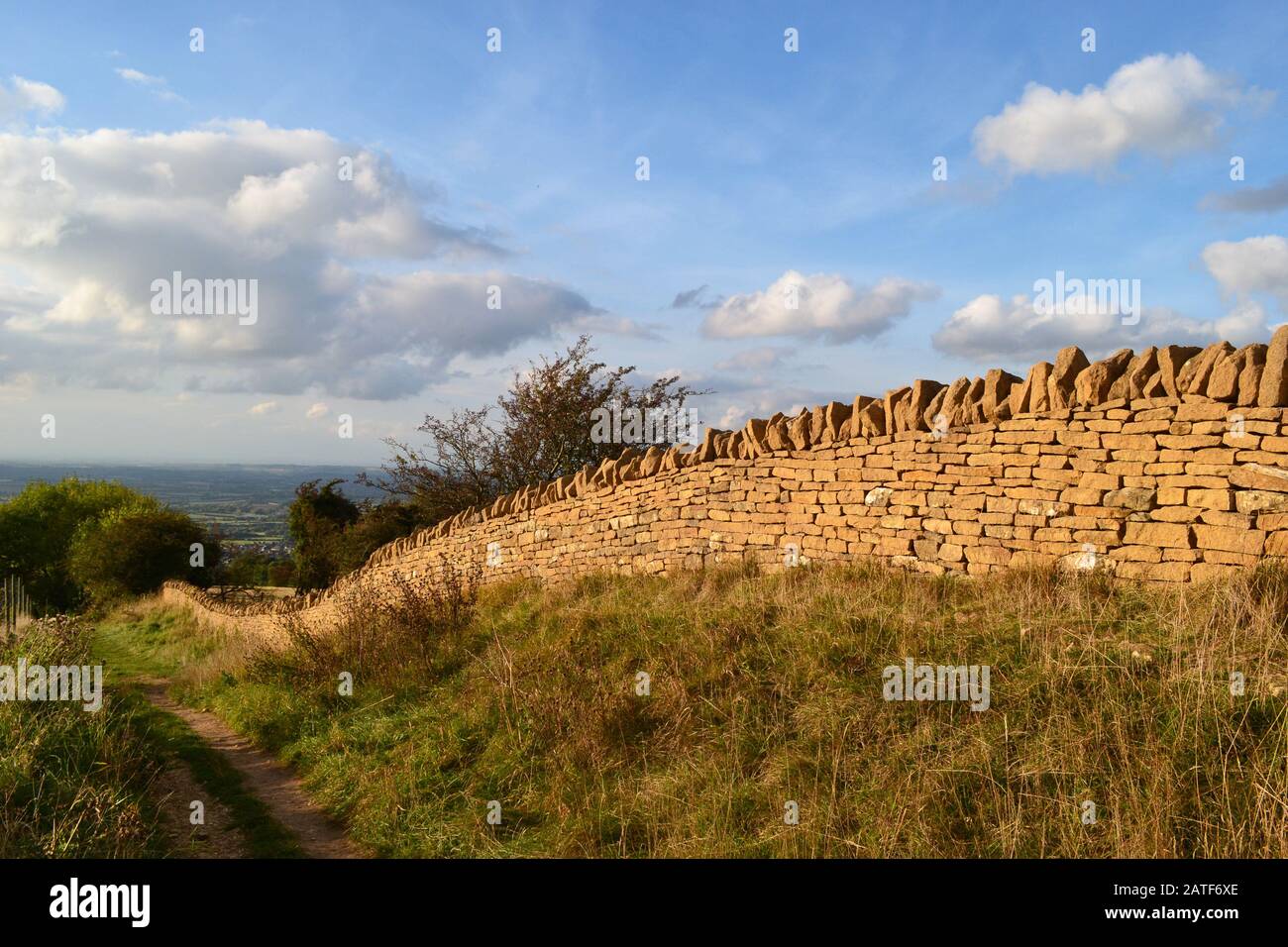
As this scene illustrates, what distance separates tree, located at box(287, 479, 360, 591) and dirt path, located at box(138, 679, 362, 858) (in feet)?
36.8

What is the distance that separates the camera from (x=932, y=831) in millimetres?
4109

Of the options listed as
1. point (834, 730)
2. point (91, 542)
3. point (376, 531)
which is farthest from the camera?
point (91, 542)

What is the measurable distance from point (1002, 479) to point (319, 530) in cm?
2027

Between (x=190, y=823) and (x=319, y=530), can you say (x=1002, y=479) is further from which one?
(x=319, y=530)

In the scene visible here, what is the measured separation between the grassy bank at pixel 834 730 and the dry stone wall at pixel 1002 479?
0.40m

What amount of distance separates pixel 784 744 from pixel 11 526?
38878 mm

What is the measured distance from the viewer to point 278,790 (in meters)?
6.87

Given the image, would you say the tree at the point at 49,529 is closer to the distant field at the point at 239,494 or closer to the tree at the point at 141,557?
the distant field at the point at 239,494

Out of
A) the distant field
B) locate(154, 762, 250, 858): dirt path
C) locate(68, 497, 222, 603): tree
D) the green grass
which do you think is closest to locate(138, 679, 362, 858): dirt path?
the green grass

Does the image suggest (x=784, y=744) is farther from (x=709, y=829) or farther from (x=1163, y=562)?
(x=1163, y=562)

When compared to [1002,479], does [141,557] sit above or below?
below

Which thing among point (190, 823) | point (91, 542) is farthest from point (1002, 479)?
point (91, 542)

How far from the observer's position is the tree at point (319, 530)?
22047mm

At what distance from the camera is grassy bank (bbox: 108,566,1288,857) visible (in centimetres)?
414
